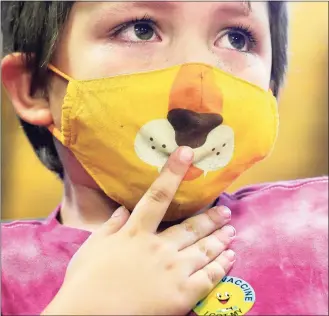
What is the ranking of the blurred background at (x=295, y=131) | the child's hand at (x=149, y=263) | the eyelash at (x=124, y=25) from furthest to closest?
the blurred background at (x=295, y=131) → the eyelash at (x=124, y=25) → the child's hand at (x=149, y=263)

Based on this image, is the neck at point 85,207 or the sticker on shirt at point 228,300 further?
the neck at point 85,207

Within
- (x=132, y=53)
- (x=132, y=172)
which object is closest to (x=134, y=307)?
(x=132, y=172)

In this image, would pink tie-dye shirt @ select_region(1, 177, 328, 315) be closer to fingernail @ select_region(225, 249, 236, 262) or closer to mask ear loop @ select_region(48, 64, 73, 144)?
fingernail @ select_region(225, 249, 236, 262)

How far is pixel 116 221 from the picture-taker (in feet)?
2.11

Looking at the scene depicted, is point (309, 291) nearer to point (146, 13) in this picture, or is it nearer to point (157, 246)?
point (157, 246)

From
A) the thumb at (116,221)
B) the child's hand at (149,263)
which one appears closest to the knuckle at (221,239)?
the child's hand at (149,263)

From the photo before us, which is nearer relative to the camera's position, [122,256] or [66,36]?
[122,256]

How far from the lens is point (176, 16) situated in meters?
0.66

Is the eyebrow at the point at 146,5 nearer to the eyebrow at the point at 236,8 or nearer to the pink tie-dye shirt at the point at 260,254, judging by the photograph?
the eyebrow at the point at 236,8

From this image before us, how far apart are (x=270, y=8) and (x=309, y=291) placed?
37 cm

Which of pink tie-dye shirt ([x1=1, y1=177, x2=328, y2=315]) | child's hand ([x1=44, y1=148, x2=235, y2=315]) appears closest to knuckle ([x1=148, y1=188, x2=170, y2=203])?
child's hand ([x1=44, y1=148, x2=235, y2=315])

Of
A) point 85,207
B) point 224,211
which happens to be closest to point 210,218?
point 224,211

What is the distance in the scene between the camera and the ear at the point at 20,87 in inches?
29.6

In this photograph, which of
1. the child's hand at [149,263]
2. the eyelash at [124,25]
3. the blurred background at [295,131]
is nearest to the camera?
the child's hand at [149,263]
